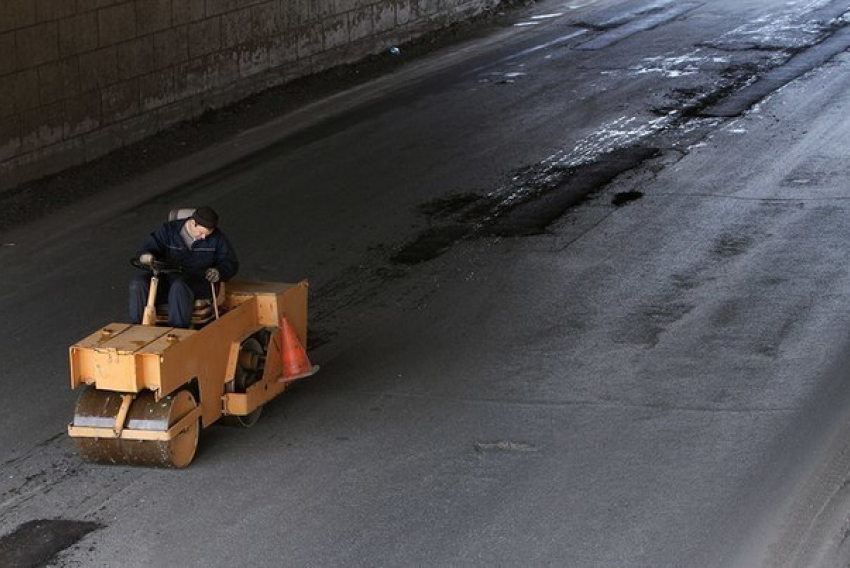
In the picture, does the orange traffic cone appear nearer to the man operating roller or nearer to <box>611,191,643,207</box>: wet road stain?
the man operating roller

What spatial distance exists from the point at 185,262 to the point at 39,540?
2.41 m

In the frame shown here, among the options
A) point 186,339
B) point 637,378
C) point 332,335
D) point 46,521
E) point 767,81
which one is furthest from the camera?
point 767,81

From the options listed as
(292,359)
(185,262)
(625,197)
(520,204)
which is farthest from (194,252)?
(625,197)

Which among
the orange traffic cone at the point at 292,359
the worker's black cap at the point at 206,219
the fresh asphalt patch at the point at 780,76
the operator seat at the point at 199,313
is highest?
the worker's black cap at the point at 206,219

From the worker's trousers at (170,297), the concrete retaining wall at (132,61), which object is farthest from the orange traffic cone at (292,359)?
the concrete retaining wall at (132,61)

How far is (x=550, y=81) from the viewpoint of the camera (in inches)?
855

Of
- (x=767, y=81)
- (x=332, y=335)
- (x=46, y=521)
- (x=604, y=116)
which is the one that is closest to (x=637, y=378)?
(x=332, y=335)

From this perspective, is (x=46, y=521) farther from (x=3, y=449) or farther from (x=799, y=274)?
(x=799, y=274)

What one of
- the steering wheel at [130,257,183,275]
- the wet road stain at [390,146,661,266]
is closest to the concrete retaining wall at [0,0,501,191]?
the wet road stain at [390,146,661,266]

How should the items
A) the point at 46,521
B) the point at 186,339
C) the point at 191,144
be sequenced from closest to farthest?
the point at 46,521, the point at 186,339, the point at 191,144

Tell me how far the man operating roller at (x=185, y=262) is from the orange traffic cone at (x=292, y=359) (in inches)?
24.8

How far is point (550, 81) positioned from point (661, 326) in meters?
9.91

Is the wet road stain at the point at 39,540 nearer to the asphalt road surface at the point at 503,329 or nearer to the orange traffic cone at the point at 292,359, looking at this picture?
the asphalt road surface at the point at 503,329

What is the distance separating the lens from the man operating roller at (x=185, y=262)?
392 inches
